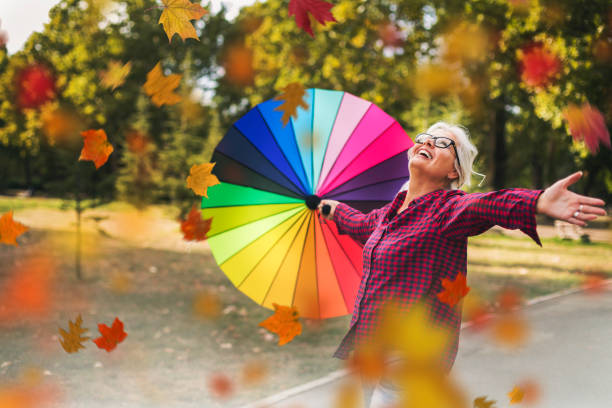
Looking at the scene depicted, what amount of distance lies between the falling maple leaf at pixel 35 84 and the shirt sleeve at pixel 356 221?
14184 mm

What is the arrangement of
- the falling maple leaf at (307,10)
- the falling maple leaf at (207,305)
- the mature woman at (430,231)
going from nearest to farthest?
the mature woman at (430,231) < the falling maple leaf at (307,10) < the falling maple leaf at (207,305)

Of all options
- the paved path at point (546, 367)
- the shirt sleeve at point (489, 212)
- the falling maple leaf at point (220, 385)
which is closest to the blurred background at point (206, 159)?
the falling maple leaf at point (220, 385)

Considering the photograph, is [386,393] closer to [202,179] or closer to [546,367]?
[202,179]

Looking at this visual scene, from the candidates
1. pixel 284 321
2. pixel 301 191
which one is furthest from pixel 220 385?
pixel 301 191

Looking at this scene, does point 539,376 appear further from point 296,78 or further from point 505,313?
point 296,78

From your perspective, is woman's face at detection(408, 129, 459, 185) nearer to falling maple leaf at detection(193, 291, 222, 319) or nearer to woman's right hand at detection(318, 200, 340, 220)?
woman's right hand at detection(318, 200, 340, 220)

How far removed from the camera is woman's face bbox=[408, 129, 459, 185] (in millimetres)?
2807

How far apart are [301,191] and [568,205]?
1.67 meters

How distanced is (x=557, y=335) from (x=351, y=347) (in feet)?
17.1

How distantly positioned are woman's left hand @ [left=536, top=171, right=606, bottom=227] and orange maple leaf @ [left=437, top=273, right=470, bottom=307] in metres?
0.61

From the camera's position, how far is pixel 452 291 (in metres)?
2.63

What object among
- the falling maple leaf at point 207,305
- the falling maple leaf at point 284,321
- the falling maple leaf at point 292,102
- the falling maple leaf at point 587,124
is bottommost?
the falling maple leaf at point 207,305

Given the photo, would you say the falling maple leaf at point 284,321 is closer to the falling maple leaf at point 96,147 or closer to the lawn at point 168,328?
the falling maple leaf at point 96,147

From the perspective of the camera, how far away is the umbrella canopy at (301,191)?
11.3ft
